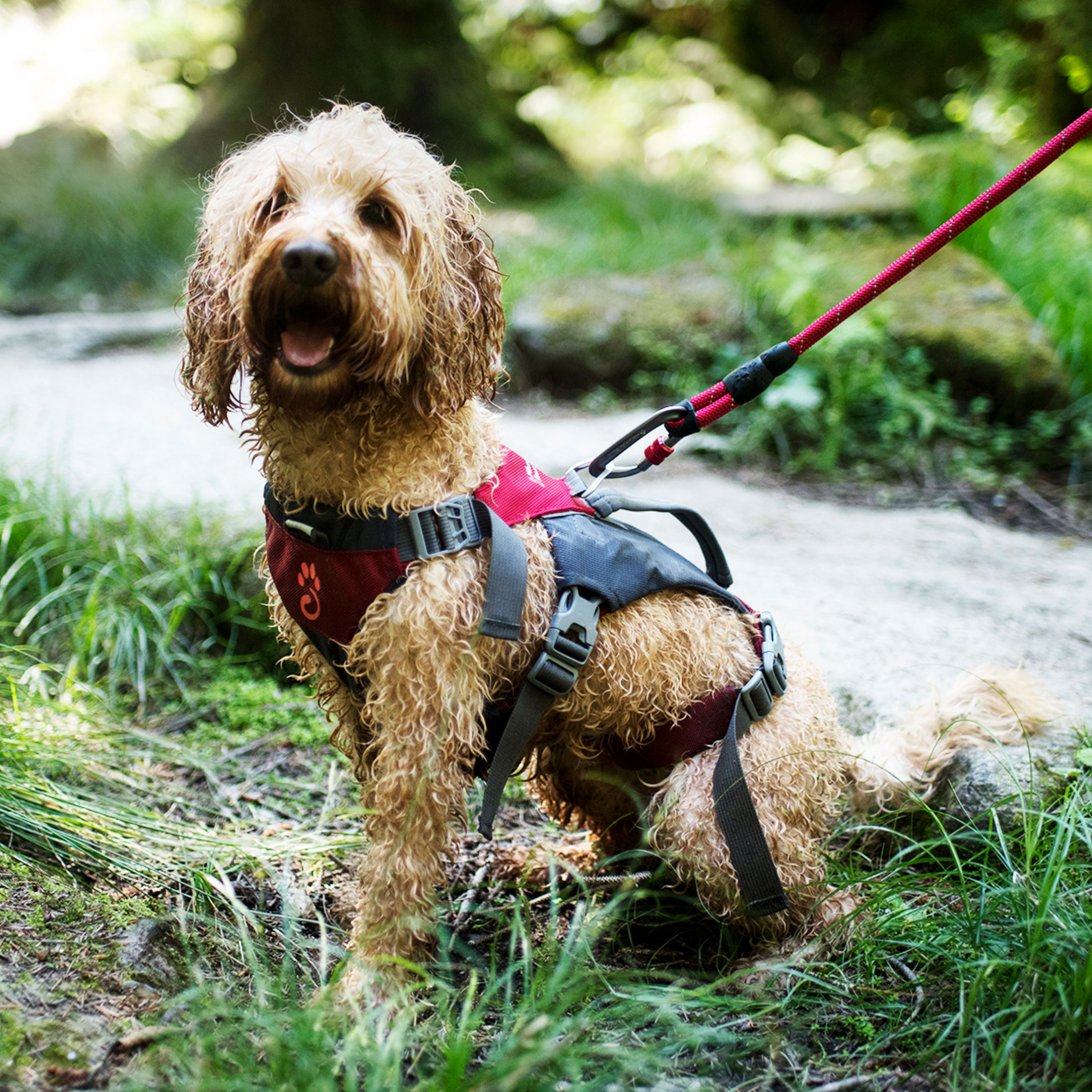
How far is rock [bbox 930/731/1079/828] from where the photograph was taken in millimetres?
2652

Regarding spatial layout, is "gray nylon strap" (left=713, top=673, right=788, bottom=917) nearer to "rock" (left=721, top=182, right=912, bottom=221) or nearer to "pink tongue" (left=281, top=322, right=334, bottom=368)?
"pink tongue" (left=281, top=322, right=334, bottom=368)

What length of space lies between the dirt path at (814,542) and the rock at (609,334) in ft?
1.31

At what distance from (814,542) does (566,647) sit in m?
2.66

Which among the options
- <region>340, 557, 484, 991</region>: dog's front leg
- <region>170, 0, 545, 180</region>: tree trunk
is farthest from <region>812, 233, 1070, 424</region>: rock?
<region>170, 0, 545, 180</region>: tree trunk

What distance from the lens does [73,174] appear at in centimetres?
1030

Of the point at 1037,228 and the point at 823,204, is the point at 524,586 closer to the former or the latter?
the point at 1037,228

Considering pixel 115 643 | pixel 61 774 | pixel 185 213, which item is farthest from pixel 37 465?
pixel 185 213

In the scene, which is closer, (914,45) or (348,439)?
(348,439)

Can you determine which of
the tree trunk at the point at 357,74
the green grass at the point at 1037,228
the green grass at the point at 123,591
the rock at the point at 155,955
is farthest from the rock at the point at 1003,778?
the tree trunk at the point at 357,74

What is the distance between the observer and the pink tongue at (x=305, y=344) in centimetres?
212

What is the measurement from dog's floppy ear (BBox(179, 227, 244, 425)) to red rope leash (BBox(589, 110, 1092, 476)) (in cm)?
94

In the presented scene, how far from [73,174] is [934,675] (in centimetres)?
997

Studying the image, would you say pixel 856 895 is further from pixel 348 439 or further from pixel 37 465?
pixel 37 465

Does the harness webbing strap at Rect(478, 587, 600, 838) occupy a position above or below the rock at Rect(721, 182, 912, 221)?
below
